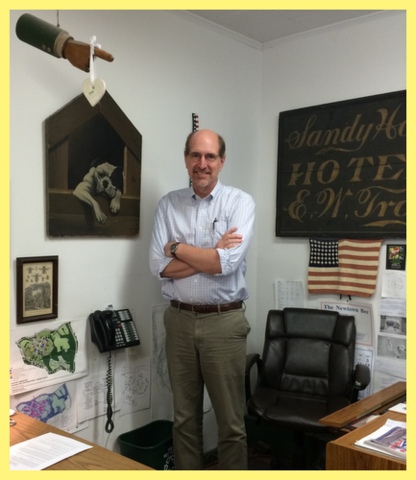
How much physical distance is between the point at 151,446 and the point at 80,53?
193 cm

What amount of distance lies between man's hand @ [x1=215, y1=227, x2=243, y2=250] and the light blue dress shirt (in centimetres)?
2

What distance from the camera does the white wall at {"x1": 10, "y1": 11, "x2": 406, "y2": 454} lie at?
238 cm

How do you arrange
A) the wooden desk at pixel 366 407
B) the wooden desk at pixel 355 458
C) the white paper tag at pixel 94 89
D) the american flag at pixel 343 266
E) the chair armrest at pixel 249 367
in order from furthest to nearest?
the american flag at pixel 343 266 → the chair armrest at pixel 249 367 → the wooden desk at pixel 366 407 → the white paper tag at pixel 94 89 → the wooden desk at pixel 355 458

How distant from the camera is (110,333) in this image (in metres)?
2.61

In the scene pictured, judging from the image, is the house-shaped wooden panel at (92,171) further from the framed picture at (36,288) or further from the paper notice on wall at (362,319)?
the paper notice on wall at (362,319)

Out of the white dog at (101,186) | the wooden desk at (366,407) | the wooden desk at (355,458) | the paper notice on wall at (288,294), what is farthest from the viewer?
the paper notice on wall at (288,294)

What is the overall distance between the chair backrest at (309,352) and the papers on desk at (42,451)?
5.34 feet

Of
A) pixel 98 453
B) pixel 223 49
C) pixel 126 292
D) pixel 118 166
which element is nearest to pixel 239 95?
pixel 223 49

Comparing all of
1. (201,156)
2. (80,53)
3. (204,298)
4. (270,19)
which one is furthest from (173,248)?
(270,19)

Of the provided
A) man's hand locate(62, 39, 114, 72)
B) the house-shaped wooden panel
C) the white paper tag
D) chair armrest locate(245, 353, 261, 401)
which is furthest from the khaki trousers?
man's hand locate(62, 39, 114, 72)

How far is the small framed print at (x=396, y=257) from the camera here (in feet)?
9.62

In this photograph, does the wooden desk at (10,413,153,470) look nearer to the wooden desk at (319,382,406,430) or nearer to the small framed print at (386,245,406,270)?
the wooden desk at (319,382,406,430)

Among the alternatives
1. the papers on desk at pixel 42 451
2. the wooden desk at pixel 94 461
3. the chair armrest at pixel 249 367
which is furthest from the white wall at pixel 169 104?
the wooden desk at pixel 94 461

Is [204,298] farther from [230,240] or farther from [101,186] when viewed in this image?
[101,186]
